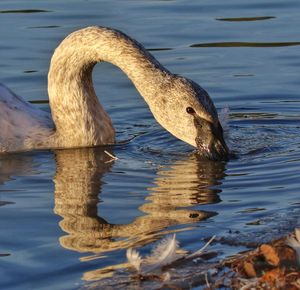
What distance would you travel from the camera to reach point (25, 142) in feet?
35.0

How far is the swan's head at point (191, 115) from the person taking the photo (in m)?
9.67

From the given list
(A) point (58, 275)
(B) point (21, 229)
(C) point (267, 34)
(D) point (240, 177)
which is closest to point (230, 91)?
(C) point (267, 34)

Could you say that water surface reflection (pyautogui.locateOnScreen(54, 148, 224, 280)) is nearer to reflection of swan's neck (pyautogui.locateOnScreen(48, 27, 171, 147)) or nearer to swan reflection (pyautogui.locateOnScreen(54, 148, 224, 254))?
swan reflection (pyautogui.locateOnScreen(54, 148, 224, 254))

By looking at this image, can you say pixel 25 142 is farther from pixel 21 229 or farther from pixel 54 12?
pixel 54 12

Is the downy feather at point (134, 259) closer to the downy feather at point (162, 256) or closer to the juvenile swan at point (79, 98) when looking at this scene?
the downy feather at point (162, 256)

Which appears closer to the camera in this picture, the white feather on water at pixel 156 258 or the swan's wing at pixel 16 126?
the white feather on water at pixel 156 258

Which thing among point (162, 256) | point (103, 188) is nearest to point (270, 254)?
point (162, 256)

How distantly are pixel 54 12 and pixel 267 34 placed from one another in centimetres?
251

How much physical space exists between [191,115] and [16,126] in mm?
1735

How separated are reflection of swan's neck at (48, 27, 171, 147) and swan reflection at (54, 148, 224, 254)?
19cm

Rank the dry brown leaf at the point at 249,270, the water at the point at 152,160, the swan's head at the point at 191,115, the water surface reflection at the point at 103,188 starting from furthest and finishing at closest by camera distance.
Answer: the swan's head at the point at 191,115
the water surface reflection at the point at 103,188
the water at the point at 152,160
the dry brown leaf at the point at 249,270

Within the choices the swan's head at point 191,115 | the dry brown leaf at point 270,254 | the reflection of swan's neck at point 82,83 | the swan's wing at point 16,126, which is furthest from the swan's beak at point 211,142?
the dry brown leaf at point 270,254

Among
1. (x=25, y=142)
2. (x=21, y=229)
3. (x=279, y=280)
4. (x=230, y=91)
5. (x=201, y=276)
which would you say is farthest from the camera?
(x=230, y=91)

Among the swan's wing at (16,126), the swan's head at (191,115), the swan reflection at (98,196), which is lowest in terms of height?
the swan reflection at (98,196)
